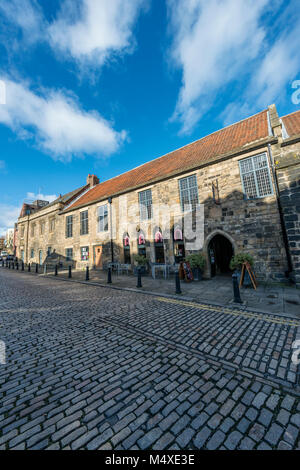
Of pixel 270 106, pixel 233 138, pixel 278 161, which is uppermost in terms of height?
pixel 270 106

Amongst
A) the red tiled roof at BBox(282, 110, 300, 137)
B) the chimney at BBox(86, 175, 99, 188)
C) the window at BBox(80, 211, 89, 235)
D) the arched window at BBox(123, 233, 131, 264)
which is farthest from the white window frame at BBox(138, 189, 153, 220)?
→ the chimney at BBox(86, 175, 99, 188)

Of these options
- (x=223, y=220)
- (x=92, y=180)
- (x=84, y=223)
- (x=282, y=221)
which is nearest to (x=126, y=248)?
(x=84, y=223)

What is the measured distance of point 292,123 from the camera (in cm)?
1235

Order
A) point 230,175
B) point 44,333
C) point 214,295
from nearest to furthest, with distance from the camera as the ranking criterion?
point 44,333 < point 214,295 < point 230,175

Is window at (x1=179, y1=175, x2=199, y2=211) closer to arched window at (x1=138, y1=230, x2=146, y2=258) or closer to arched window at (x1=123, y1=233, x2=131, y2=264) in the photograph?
arched window at (x1=138, y1=230, x2=146, y2=258)

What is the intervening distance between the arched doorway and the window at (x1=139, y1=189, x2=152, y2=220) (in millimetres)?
5146

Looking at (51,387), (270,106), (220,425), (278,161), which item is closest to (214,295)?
(220,425)

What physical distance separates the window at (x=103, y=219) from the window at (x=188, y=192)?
8.23m

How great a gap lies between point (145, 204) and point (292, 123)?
11614mm

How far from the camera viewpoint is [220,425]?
1.99 metres

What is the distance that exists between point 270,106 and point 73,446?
16.0 metres

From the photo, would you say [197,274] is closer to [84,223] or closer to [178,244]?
[178,244]

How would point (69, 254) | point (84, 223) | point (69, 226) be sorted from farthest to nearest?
1. point (69, 226)
2. point (69, 254)
3. point (84, 223)

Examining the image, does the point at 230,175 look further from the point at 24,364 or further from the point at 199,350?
the point at 24,364
